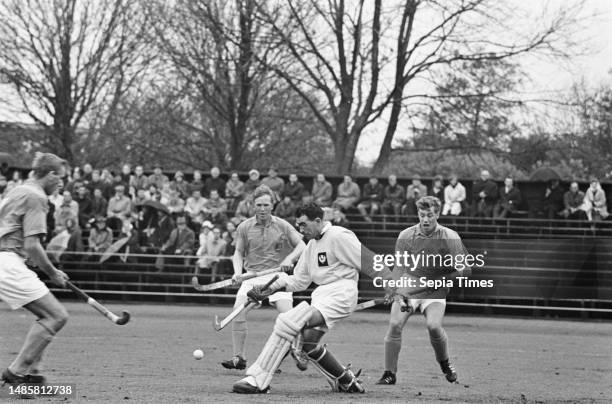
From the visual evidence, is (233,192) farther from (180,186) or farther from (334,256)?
(334,256)

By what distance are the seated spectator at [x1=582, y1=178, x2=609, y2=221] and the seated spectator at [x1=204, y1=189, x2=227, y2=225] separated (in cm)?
870

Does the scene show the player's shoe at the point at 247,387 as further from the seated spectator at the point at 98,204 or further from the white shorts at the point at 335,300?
the seated spectator at the point at 98,204

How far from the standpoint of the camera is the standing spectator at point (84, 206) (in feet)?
86.1

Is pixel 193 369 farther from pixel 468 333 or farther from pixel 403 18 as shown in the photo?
pixel 403 18

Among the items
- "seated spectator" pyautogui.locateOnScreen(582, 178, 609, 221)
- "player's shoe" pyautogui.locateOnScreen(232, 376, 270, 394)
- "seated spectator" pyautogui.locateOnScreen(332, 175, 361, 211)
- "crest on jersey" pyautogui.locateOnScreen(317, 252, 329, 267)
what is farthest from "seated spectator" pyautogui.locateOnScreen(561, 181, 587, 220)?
"player's shoe" pyautogui.locateOnScreen(232, 376, 270, 394)

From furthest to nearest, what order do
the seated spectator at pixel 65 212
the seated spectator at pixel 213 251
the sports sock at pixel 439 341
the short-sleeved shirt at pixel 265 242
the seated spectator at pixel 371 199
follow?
the seated spectator at pixel 371 199, the seated spectator at pixel 65 212, the seated spectator at pixel 213 251, the short-sleeved shirt at pixel 265 242, the sports sock at pixel 439 341

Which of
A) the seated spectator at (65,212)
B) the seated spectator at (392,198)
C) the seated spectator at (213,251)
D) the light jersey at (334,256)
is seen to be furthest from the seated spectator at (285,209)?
the light jersey at (334,256)

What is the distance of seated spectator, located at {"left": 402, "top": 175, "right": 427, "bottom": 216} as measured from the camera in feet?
85.5

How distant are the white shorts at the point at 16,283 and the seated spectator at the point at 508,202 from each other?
1834cm

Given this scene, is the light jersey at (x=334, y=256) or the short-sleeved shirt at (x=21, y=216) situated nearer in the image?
the short-sleeved shirt at (x=21, y=216)

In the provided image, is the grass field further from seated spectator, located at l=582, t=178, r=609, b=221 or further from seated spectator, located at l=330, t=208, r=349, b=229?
seated spectator, located at l=582, t=178, r=609, b=221

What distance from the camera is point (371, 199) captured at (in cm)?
2669

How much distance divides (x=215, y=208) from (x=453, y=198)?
581 cm

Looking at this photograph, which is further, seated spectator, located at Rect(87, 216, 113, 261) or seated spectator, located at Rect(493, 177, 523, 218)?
seated spectator, located at Rect(493, 177, 523, 218)
